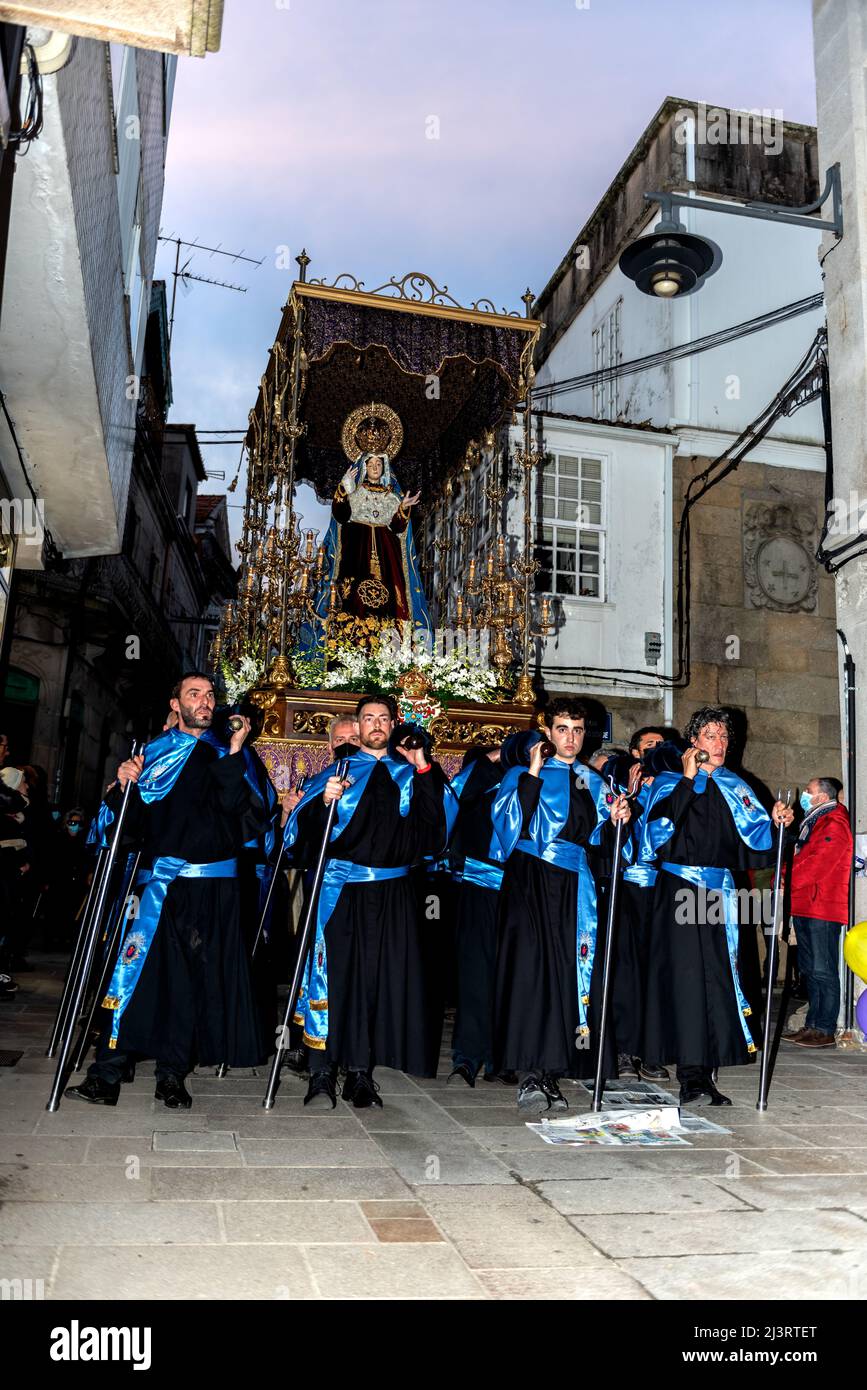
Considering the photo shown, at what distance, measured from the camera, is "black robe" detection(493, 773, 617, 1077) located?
18.4 ft

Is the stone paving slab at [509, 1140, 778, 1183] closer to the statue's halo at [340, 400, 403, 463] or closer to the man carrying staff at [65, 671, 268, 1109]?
the man carrying staff at [65, 671, 268, 1109]

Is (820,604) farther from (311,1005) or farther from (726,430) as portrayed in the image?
(311,1005)

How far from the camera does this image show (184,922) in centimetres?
535

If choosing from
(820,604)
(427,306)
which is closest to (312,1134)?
(427,306)

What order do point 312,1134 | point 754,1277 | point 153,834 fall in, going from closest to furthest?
point 754,1277, point 312,1134, point 153,834

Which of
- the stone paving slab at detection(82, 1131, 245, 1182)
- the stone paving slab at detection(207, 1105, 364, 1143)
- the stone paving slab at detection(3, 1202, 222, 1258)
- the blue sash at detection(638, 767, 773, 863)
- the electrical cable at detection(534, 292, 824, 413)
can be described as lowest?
the stone paving slab at detection(207, 1105, 364, 1143)

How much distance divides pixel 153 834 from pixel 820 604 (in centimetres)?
1212

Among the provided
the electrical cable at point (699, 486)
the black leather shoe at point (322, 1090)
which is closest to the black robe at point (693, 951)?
the black leather shoe at point (322, 1090)

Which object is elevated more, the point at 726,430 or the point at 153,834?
the point at 726,430

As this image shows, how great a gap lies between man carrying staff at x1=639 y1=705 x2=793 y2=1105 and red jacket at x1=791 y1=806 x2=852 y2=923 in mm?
1908

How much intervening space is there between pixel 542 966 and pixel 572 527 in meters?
9.94

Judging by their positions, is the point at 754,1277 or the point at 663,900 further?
the point at 663,900

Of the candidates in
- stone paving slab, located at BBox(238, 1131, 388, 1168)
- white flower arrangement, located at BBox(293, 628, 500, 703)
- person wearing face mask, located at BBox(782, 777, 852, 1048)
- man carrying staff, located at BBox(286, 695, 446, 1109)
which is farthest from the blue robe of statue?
stone paving slab, located at BBox(238, 1131, 388, 1168)

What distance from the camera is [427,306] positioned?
10469 mm
